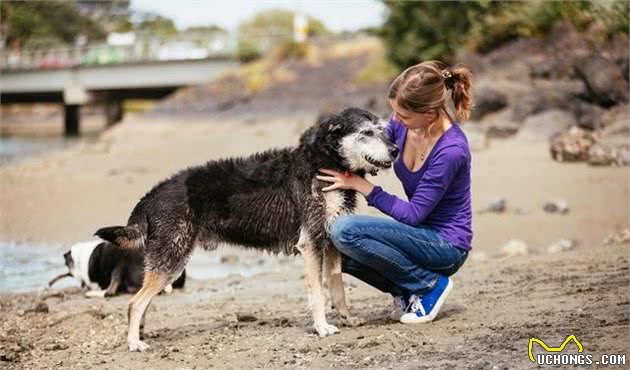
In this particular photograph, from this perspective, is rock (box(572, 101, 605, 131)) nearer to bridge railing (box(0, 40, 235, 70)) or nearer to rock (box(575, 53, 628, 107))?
rock (box(575, 53, 628, 107))

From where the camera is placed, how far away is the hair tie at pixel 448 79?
5984 millimetres

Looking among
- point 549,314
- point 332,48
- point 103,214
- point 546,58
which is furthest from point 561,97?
point 332,48

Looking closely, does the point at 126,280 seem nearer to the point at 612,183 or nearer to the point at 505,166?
the point at 612,183

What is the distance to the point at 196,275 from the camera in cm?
1045

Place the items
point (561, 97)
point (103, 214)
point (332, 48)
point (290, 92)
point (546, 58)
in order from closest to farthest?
→ point (103, 214) < point (561, 97) < point (546, 58) < point (290, 92) < point (332, 48)

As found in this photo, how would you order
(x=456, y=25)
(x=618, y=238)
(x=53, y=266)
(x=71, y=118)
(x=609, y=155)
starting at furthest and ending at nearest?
(x=71, y=118) → (x=456, y=25) → (x=609, y=155) → (x=53, y=266) → (x=618, y=238)

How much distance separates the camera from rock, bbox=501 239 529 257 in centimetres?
1015

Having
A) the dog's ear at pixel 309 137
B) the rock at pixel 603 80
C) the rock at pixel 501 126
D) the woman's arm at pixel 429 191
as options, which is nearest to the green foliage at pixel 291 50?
the rock at pixel 501 126

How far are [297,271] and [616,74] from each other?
1022 centimetres

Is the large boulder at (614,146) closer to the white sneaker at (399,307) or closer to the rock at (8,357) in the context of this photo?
the white sneaker at (399,307)

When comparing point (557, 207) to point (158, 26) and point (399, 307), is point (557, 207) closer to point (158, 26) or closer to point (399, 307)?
point (399, 307)

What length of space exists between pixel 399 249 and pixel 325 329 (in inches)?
29.2

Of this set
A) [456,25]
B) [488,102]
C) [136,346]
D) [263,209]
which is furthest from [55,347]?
[456,25]

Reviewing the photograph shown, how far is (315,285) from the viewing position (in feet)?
20.5
